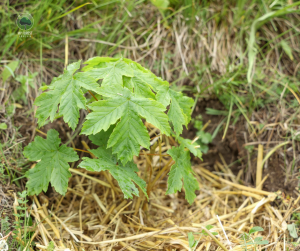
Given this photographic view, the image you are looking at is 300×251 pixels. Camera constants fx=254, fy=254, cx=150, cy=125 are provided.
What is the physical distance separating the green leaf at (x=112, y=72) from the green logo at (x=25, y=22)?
90cm

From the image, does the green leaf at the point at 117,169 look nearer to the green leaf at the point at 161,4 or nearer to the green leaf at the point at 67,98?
the green leaf at the point at 67,98

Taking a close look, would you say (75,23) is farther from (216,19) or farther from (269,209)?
(269,209)

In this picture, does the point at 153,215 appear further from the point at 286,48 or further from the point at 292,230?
the point at 286,48

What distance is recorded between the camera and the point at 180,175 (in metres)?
1.45

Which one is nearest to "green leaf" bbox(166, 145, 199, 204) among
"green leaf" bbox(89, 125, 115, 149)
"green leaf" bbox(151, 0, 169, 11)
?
"green leaf" bbox(89, 125, 115, 149)

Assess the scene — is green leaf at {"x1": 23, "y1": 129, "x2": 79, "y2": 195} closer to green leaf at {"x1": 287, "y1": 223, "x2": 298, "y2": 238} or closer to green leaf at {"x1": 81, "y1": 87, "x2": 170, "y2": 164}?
green leaf at {"x1": 81, "y1": 87, "x2": 170, "y2": 164}

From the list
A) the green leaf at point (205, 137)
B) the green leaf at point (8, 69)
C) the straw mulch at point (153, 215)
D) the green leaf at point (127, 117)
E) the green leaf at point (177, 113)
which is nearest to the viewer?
the green leaf at point (127, 117)

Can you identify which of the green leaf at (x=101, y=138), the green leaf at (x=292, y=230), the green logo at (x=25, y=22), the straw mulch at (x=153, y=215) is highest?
the green logo at (x=25, y=22)

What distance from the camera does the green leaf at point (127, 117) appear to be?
4.00ft

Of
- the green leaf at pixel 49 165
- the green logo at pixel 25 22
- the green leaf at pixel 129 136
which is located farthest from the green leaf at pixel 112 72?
the green logo at pixel 25 22

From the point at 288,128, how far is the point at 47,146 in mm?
1784

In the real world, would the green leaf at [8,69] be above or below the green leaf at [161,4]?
below

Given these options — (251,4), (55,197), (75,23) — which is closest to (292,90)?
(251,4)

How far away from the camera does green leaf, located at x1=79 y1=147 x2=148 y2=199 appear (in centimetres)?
126
